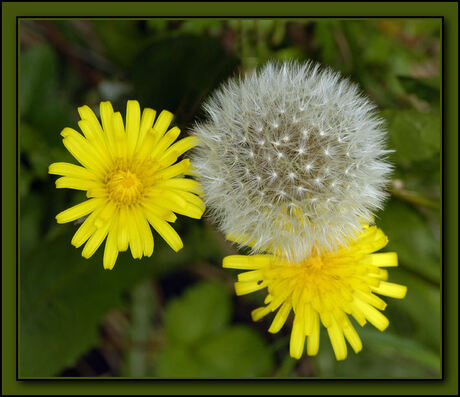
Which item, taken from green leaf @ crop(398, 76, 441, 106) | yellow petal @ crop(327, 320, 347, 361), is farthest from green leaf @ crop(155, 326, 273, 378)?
green leaf @ crop(398, 76, 441, 106)

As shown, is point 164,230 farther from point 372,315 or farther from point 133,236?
point 372,315

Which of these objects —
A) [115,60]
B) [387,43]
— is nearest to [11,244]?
[115,60]

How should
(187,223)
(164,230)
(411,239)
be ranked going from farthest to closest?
(411,239)
(187,223)
(164,230)

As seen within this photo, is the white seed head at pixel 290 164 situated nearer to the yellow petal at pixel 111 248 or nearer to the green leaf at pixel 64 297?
the yellow petal at pixel 111 248

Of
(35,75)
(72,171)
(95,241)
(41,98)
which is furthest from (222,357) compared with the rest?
(35,75)

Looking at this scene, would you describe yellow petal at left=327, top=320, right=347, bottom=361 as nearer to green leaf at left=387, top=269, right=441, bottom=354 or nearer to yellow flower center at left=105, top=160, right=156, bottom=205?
green leaf at left=387, top=269, right=441, bottom=354

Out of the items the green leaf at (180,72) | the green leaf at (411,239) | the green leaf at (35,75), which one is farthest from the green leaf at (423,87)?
the green leaf at (35,75)
